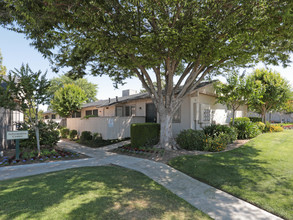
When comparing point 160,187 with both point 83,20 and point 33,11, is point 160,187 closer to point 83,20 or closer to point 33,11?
point 83,20

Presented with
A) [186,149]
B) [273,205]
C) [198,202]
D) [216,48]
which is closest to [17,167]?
[198,202]

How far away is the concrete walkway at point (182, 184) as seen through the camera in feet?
11.9

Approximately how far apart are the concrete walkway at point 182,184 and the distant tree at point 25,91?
1999mm

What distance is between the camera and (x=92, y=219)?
10.1ft

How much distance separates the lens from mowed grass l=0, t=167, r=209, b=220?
10.7ft

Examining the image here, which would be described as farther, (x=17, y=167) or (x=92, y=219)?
(x=17, y=167)

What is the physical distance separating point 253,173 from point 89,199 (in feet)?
16.5

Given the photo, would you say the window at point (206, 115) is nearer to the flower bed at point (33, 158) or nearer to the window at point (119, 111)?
the window at point (119, 111)

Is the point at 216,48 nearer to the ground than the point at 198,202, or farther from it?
farther from it

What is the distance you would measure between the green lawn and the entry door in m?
6.08

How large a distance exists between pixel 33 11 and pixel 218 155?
28.9ft

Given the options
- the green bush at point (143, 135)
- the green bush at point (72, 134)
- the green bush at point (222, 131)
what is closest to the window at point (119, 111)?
the green bush at point (72, 134)

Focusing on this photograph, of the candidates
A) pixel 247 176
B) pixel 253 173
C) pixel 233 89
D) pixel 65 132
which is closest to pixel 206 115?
pixel 233 89

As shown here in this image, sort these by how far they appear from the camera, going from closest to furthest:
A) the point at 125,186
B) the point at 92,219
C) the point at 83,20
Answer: the point at 92,219 < the point at 125,186 < the point at 83,20
